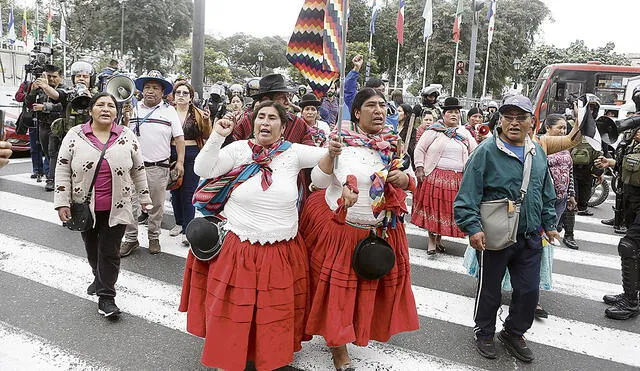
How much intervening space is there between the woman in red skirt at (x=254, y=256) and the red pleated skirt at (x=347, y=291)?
0.38 ft

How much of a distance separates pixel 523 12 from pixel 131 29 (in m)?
32.6

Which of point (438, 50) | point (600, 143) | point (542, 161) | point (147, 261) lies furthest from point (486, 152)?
point (438, 50)

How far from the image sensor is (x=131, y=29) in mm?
40562

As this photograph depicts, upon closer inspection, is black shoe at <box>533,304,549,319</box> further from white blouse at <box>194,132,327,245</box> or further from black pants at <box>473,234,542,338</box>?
white blouse at <box>194,132,327,245</box>

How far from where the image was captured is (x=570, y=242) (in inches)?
286

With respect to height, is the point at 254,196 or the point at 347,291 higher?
the point at 254,196

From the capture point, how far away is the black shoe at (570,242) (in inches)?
284

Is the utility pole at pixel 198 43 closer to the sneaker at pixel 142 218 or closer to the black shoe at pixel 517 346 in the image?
the sneaker at pixel 142 218

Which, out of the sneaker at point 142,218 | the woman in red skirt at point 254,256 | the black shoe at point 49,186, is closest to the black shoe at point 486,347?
the woman in red skirt at point 254,256

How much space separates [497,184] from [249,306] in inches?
79.3

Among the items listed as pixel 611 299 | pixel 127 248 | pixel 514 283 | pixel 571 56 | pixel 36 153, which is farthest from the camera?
pixel 571 56

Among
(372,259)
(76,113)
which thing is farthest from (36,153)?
(372,259)

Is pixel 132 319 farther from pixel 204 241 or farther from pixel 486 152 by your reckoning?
pixel 486 152

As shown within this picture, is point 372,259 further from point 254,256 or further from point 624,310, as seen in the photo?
point 624,310
